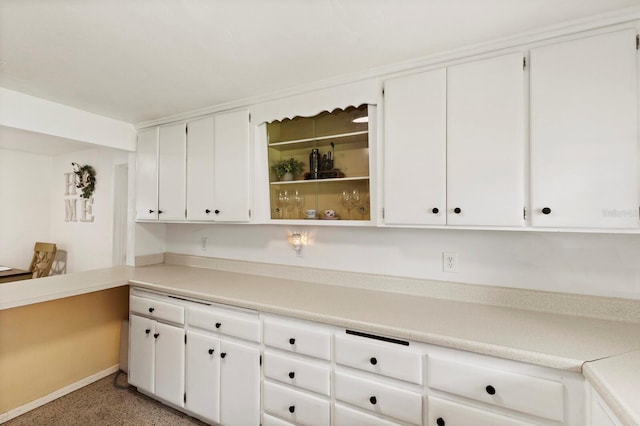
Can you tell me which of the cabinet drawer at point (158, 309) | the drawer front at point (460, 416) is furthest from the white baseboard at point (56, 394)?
the drawer front at point (460, 416)

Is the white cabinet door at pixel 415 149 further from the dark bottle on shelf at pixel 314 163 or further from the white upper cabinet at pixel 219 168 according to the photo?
the white upper cabinet at pixel 219 168

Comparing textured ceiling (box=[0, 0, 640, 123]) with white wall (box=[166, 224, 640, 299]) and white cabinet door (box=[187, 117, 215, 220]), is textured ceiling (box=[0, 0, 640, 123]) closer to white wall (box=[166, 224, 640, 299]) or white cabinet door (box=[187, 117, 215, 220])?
white cabinet door (box=[187, 117, 215, 220])

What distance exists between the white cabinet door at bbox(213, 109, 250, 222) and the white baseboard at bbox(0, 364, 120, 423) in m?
1.83

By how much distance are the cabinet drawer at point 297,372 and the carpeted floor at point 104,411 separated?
0.86 meters

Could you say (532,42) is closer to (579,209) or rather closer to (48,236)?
(579,209)

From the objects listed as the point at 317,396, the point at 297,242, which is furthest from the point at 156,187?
the point at 317,396

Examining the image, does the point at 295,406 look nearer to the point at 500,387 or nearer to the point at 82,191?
the point at 500,387

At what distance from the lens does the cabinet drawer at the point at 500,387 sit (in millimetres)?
1114

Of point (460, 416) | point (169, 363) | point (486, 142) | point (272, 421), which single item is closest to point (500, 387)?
point (460, 416)

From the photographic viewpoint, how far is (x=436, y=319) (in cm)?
146

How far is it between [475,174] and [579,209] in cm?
44

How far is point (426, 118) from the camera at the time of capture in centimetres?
161

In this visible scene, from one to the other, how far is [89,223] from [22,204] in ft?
4.87

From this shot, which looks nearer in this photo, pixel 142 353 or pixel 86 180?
pixel 142 353
